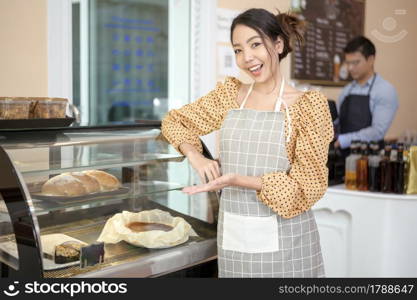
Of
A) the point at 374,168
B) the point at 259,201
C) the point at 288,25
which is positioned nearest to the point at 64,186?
the point at 259,201

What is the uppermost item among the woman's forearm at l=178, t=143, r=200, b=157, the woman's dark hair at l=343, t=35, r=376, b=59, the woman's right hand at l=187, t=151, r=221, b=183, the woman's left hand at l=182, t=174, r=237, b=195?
the woman's dark hair at l=343, t=35, r=376, b=59

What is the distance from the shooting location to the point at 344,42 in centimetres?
493

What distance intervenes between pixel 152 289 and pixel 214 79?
2130 mm

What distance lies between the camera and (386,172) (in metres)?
2.83

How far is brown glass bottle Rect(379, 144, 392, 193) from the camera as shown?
2.79 meters

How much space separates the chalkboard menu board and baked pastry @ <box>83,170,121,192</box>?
2722mm

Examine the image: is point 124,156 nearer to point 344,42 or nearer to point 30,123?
point 30,123

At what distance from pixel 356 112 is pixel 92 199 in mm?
2650

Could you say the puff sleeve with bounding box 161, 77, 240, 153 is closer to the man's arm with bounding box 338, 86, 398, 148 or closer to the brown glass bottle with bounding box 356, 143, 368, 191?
the brown glass bottle with bounding box 356, 143, 368, 191

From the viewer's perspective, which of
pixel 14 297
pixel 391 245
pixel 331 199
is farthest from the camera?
pixel 331 199

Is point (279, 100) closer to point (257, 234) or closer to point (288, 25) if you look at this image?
point (288, 25)

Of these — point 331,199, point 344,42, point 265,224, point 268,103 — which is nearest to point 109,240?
point 265,224

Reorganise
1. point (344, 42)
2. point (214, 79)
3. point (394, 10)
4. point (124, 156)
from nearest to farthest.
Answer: point (124, 156) < point (214, 79) < point (344, 42) < point (394, 10)

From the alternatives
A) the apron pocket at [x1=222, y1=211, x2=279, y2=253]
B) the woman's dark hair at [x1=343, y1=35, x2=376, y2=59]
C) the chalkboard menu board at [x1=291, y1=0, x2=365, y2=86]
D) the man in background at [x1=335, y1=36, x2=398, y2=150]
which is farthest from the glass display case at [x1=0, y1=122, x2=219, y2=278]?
the chalkboard menu board at [x1=291, y1=0, x2=365, y2=86]
